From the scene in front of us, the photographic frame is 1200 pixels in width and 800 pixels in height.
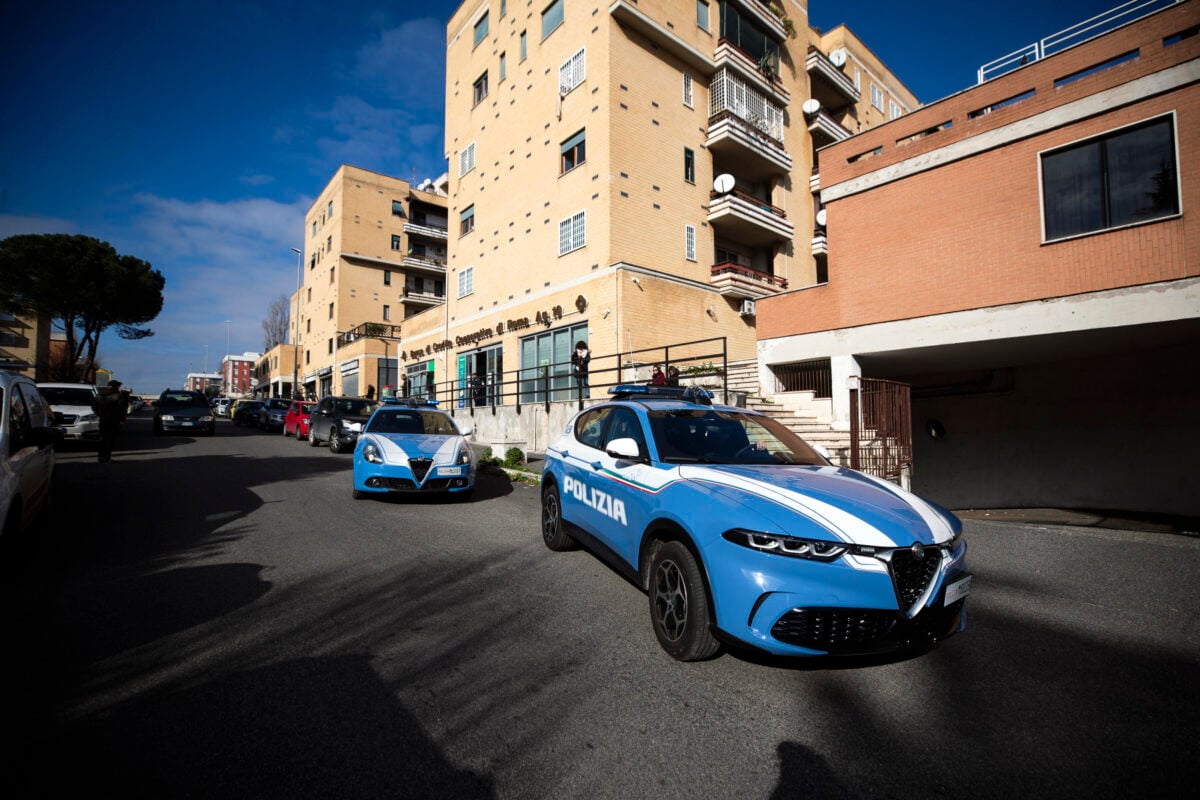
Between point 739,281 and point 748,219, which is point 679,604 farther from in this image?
point 748,219

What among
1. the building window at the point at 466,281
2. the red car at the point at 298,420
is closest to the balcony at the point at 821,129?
the building window at the point at 466,281

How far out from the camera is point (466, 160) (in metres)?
27.3

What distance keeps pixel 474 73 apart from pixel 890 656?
3070 cm

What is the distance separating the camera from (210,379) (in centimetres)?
14088

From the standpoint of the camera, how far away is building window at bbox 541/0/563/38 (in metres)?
21.2

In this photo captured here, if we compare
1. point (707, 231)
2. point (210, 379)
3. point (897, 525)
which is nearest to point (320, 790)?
point (897, 525)

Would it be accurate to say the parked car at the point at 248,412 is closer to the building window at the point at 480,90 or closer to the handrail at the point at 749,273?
the building window at the point at 480,90

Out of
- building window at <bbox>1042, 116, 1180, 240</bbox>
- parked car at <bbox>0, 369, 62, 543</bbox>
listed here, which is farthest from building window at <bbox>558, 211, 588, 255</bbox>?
parked car at <bbox>0, 369, 62, 543</bbox>

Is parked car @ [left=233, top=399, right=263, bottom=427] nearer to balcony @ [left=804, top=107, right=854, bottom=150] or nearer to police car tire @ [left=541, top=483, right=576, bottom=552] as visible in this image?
police car tire @ [left=541, top=483, right=576, bottom=552]

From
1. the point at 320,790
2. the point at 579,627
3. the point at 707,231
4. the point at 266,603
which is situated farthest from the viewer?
the point at 707,231

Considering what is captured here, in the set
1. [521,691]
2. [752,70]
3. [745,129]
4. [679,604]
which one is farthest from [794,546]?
[752,70]

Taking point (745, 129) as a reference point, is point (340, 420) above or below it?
below

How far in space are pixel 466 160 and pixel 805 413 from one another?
73.4 feet

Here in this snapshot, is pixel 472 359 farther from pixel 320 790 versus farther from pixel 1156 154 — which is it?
pixel 320 790
